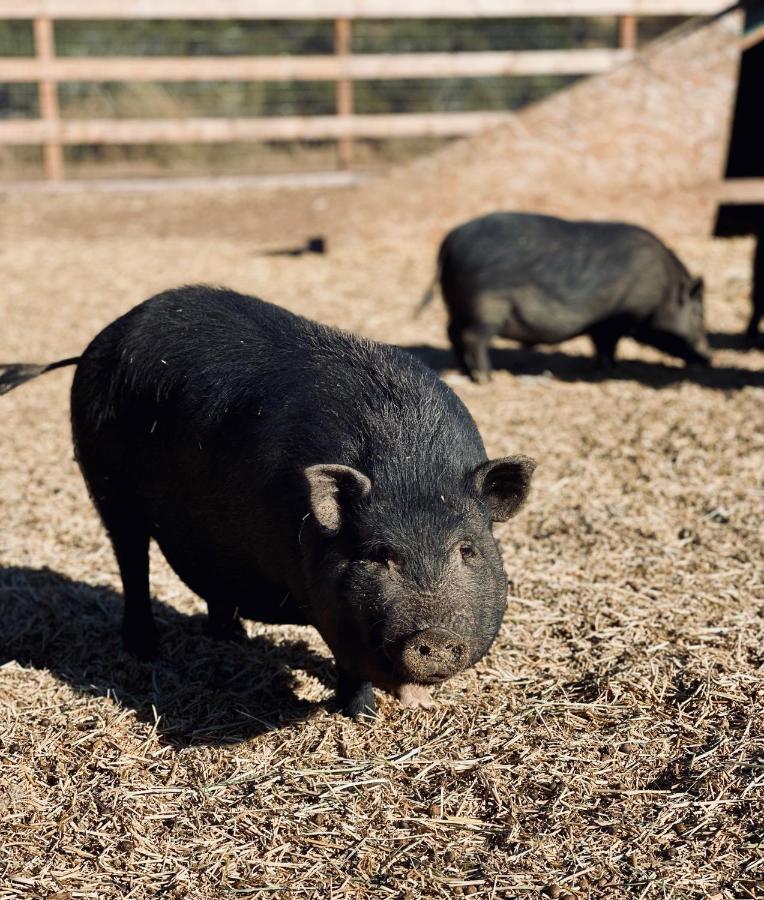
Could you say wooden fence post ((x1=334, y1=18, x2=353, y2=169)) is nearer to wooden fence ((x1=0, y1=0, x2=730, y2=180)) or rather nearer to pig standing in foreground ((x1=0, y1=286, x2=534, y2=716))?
wooden fence ((x1=0, y1=0, x2=730, y2=180))

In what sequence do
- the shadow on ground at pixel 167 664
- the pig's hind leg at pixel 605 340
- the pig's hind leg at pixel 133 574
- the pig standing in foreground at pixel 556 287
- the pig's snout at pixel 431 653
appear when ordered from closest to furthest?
1. the pig's snout at pixel 431 653
2. the shadow on ground at pixel 167 664
3. the pig's hind leg at pixel 133 574
4. the pig standing in foreground at pixel 556 287
5. the pig's hind leg at pixel 605 340

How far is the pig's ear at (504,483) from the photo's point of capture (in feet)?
8.71

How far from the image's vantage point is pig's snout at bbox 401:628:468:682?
2428 mm

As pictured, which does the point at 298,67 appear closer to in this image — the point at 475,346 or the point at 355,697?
the point at 475,346

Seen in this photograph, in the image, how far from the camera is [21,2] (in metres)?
11.4

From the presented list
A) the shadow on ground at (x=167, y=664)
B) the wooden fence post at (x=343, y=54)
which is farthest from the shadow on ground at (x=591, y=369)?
the wooden fence post at (x=343, y=54)

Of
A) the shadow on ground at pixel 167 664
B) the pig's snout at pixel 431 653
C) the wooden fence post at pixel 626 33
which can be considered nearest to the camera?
the pig's snout at pixel 431 653

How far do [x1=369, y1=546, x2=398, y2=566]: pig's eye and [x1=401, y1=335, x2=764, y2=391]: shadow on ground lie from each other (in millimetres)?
4081

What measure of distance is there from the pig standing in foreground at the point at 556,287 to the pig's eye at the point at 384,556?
4.20 meters

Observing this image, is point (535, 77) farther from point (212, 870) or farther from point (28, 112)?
point (212, 870)

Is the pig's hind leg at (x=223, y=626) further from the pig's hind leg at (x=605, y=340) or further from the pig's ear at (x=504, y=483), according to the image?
the pig's hind leg at (x=605, y=340)

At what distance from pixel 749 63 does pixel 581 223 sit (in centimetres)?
287

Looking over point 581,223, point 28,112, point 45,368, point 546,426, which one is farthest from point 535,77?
point 45,368

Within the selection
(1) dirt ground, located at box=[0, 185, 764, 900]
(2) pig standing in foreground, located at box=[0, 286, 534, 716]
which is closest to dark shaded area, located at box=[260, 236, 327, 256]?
(1) dirt ground, located at box=[0, 185, 764, 900]
